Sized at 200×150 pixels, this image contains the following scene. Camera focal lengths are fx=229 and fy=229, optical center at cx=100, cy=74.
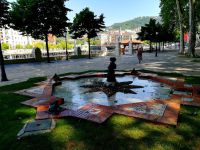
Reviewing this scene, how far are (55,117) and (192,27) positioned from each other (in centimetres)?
2286

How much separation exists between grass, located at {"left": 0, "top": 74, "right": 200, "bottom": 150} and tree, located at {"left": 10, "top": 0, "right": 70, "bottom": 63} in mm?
23980

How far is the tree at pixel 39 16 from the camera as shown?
27.8 m

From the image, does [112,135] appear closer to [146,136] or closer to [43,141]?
[146,136]

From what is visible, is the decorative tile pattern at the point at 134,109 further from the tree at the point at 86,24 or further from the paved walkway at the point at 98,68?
the tree at the point at 86,24

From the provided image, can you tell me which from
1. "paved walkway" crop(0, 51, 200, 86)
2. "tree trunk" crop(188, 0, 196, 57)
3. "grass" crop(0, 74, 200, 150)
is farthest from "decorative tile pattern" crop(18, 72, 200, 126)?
"tree trunk" crop(188, 0, 196, 57)

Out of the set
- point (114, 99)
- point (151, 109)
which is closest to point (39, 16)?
point (114, 99)

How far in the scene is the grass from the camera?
453 centimetres

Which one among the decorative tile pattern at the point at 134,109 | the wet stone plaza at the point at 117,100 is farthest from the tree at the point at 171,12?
the decorative tile pattern at the point at 134,109

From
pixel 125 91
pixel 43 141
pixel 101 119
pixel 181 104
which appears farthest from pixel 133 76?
pixel 43 141

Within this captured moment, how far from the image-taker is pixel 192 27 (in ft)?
81.8

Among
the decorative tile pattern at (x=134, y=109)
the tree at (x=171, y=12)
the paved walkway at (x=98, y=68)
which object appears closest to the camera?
the decorative tile pattern at (x=134, y=109)

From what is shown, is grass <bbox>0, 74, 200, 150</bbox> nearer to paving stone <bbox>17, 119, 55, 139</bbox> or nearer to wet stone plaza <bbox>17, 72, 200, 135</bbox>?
paving stone <bbox>17, 119, 55, 139</bbox>

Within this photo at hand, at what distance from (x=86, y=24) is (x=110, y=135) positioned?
31.7 m

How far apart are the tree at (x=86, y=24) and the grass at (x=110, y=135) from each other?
99.6 feet
